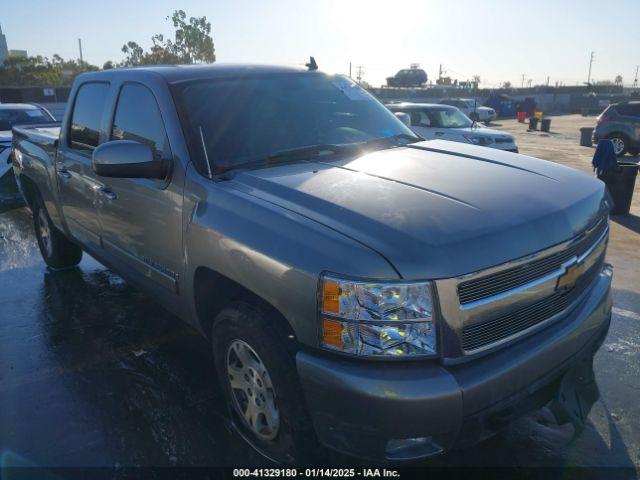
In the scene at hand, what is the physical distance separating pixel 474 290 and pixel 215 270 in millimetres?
1225

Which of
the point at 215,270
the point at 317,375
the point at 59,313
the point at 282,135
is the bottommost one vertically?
the point at 59,313

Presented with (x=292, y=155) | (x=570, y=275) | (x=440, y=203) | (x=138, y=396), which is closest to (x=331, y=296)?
(x=440, y=203)

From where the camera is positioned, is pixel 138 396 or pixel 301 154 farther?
pixel 138 396

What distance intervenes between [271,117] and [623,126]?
49.1ft

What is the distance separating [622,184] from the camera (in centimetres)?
766

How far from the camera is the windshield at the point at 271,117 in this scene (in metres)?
2.92

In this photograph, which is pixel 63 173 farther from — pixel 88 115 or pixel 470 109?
pixel 470 109

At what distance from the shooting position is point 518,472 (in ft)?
8.36

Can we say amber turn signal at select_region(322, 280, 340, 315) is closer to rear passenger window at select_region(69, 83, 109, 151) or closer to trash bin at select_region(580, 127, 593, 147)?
rear passenger window at select_region(69, 83, 109, 151)

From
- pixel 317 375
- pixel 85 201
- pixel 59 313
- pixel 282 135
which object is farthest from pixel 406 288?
pixel 59 313

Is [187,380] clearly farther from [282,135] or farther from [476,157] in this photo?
[476,157]

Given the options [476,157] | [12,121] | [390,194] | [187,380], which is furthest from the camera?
[12,121]

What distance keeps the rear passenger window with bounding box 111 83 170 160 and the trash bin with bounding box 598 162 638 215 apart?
7023 millimetres

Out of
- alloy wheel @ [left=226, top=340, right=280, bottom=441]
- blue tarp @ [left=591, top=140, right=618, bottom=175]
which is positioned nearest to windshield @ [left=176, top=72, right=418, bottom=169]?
alloy wheel @ [left=226, top=340, right=280, bottom=441]
